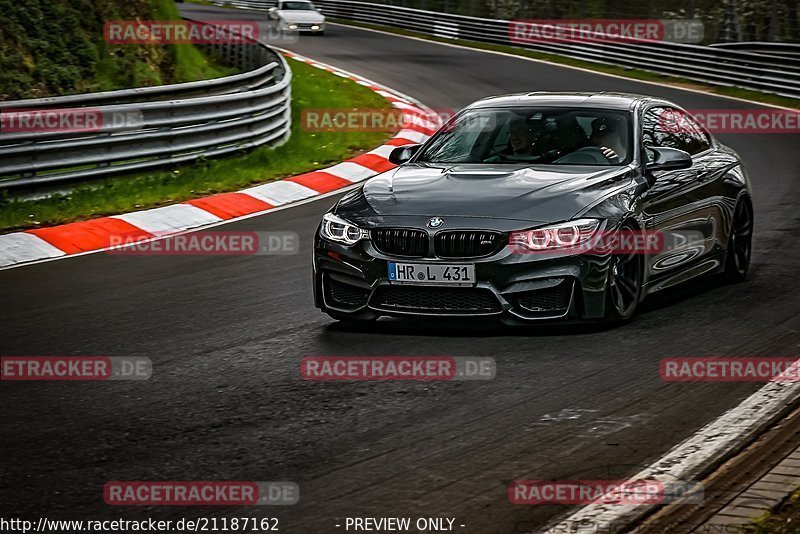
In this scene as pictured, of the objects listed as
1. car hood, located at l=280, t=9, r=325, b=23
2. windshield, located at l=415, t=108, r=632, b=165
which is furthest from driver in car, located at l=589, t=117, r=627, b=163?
car hood, located at l=280, t=9, r=325, b=23

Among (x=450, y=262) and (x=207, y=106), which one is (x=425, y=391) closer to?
(x=450, y=262)

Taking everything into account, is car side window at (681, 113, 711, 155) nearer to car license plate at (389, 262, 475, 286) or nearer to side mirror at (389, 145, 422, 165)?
side mirror at (389, 145, 422, 165)

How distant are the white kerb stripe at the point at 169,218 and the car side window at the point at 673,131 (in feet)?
16.7

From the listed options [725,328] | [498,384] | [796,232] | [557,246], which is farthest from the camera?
[796,232]

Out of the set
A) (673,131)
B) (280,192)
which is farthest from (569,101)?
(280,192)

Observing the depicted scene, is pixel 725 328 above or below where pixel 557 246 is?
below

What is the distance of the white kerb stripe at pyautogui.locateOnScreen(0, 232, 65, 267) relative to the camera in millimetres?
10805

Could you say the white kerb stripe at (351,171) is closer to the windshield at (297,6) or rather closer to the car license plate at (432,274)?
the car license plate at (432,274)

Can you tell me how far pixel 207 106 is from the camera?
15398mm

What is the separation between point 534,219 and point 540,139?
4.59 ft

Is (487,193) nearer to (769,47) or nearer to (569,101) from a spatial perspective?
(569,101)

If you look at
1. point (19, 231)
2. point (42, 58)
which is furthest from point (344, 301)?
point (42, 58)

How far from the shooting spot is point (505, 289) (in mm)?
7371

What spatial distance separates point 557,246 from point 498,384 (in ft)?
3.82
